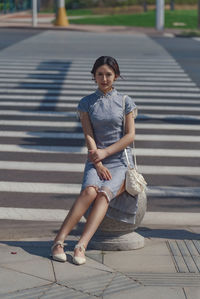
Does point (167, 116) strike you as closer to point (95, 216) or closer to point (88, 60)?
point (95, 216)

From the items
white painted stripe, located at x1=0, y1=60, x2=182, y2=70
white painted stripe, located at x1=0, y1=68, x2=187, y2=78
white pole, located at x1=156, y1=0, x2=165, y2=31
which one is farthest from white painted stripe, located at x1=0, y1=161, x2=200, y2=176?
white pole, located at x1=156, y1=0, x2=165, y2=31

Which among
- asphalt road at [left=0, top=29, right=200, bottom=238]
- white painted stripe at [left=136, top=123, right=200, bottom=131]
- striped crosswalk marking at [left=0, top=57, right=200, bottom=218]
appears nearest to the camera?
asphalt road at [left=0, top=29, right=200, bottom=238]

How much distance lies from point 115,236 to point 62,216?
162 centimetres

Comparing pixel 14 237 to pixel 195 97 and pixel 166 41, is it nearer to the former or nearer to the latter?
pixel 195 97

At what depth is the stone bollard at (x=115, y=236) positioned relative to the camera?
673cm

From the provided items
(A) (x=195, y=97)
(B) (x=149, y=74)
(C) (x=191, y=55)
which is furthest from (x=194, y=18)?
(A) (x=195, y=97)

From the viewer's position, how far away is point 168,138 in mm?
13148

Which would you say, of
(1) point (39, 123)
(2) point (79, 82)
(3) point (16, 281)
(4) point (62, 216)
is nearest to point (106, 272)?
(3) point (16, 281)

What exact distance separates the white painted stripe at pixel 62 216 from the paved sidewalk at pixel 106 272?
0.92m

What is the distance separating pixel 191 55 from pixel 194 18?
2928 cm

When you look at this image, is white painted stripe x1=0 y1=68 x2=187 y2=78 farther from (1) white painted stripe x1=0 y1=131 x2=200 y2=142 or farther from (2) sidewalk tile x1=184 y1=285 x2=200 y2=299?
(2) sidewalk tile x1=184 y1=285 x2=200 y2=299

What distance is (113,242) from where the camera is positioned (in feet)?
22.1

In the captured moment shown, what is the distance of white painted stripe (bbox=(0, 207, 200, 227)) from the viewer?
321 inches

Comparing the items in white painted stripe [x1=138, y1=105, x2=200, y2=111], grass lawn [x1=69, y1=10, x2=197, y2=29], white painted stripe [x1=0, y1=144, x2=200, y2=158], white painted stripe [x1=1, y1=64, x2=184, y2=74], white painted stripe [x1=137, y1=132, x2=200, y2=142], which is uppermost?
white painted stripe [x1=0, y1=144, x2=200, y2=158]
